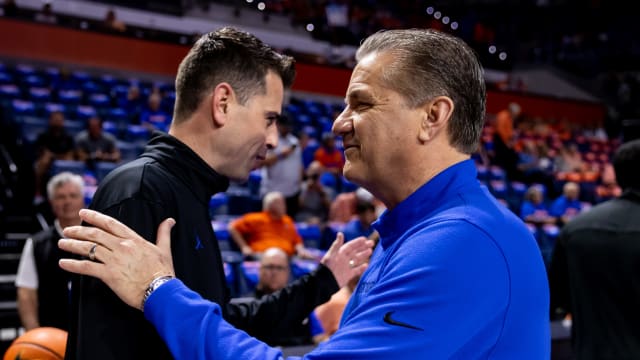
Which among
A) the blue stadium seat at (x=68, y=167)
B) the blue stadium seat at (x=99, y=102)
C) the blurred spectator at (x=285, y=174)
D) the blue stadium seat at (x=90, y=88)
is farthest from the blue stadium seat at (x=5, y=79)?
the blurred spectator at (x=285, y=174)

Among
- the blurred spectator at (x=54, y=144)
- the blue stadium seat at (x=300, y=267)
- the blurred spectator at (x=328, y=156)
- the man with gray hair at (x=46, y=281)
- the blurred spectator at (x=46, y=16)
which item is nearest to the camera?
the man with gray hair at (x=46, y=281)

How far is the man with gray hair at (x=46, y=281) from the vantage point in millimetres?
3943

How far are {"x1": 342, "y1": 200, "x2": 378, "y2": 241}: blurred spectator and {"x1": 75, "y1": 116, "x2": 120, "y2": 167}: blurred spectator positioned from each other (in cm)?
292

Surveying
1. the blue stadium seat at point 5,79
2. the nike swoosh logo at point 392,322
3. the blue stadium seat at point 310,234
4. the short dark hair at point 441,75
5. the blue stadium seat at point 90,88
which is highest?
the short dark hair at point 441,75

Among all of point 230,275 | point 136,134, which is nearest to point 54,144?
point 136,134

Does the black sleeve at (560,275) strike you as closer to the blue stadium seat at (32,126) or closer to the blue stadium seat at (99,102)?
the blue stadium seat at (32,126)

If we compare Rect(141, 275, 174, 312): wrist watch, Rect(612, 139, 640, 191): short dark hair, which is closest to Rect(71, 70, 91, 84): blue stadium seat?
Rect(612, 139, 640, 191): short dark hair

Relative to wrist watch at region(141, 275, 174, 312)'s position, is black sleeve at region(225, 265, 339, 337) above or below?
below

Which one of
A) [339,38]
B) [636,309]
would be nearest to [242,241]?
[636,309]

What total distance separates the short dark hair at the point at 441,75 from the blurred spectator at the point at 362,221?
17.8 feet

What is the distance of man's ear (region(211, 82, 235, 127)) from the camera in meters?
1.70

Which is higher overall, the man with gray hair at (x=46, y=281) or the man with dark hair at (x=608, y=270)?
the man with dark hair at (x=608, y=270)

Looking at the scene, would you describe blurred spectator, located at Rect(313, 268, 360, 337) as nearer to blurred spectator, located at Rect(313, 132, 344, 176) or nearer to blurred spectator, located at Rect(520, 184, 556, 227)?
blurred spectator, located at Rect(313, 132, 344, 176)

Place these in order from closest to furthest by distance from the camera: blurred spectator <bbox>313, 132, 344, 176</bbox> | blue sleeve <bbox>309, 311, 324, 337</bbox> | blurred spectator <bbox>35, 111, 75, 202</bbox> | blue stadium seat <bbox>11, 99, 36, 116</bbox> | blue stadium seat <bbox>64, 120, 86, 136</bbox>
Answer: 1. blue sleeve <bbox>309, 311, 324, 337</bbox>
2. blurred spectator <bbox>35, 111, 75, 202</bbox>
3. blue stadium seat <bbox>64, 120, 86, 136</bbox>
4. blue stadium seat <bbox>11, 99, 36, 116</bbox>
5. blurred spectator <bbox>313, 132, 344, 176</bbox>
